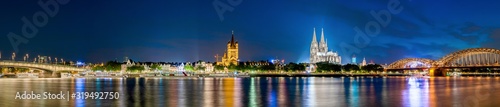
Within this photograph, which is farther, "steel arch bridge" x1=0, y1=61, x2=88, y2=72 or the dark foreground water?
"steel arch bridge" x1=0, y1=61, x2=88, y2=72

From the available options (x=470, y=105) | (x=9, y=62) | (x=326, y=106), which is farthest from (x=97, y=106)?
(x=9, y=62)

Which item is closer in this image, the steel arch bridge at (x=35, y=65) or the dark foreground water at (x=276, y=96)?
the dark foreground water at (x=276, y=96)

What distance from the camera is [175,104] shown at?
39406 millimetres

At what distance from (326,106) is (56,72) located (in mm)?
118182

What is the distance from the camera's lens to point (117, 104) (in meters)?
37.9

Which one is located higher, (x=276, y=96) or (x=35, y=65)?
(x=35, y=65)

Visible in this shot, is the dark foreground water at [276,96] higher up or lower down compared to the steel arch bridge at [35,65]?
lower down

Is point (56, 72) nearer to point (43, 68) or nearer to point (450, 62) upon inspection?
point (43, 68)

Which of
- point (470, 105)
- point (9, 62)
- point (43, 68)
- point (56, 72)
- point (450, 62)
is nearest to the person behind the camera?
point (470, 105)

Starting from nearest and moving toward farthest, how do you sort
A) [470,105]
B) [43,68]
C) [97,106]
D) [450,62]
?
1. [97,106]
2. [470,105]
3. [43,68]
4. [450,62]

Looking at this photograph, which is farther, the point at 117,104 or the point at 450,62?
the point at 450,62

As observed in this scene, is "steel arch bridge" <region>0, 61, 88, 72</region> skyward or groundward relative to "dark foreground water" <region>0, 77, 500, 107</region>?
skyward

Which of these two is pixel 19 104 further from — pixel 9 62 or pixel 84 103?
pixel 9 62

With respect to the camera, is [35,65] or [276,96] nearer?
[276,96]
